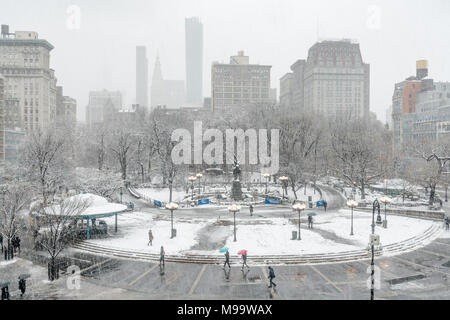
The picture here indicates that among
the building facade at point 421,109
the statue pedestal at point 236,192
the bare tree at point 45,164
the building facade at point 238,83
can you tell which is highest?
the building facade at point 238,83

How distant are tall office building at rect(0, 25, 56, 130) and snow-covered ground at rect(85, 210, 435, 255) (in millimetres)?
111474

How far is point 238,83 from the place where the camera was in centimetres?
16412

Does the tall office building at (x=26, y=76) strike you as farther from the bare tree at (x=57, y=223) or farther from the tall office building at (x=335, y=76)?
the bare tree at (x=57, y=223)

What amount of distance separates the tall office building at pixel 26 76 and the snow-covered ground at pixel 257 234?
11147 cm

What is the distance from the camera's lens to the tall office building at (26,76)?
12594cm

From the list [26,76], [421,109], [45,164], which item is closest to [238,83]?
[421,109]

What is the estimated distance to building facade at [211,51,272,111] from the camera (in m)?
163

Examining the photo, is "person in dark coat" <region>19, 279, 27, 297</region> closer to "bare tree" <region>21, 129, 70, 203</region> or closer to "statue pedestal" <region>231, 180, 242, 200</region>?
"bare tree" <region>21, 129, 70, 203</region>

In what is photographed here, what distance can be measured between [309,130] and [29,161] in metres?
44.4

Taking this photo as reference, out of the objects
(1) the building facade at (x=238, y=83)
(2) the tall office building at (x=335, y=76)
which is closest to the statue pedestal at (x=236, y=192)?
(1) the building facade at (x=238, y=83)

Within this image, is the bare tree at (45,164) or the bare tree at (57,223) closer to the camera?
the bare tree at (57,223)
